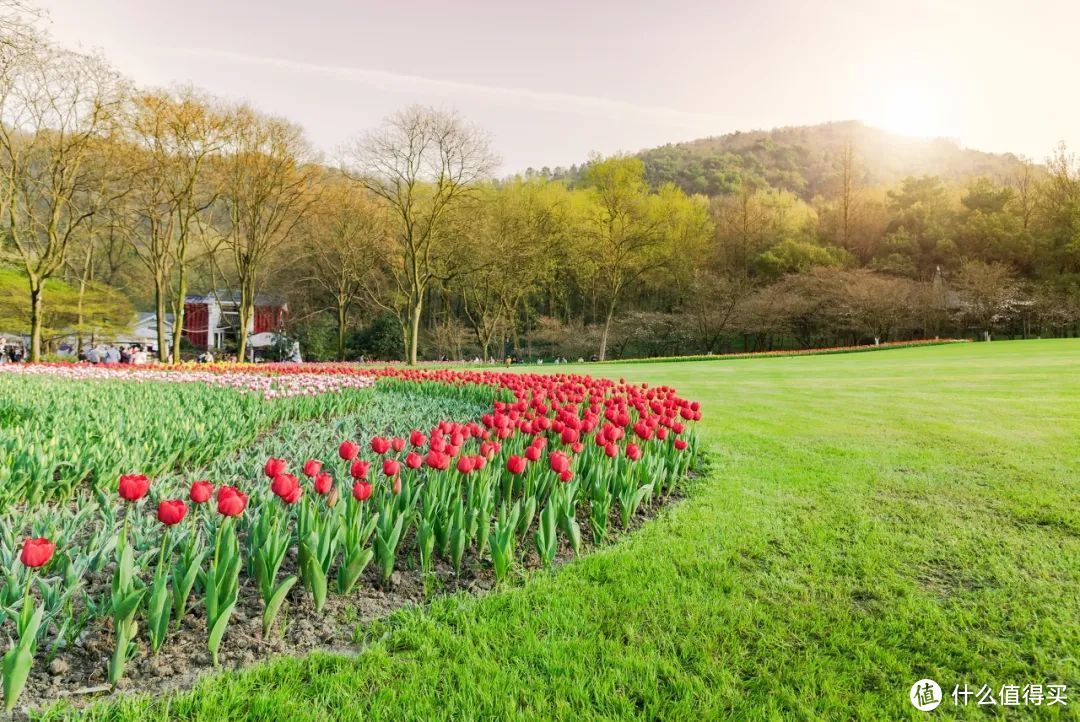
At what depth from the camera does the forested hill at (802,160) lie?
61812 millimetres

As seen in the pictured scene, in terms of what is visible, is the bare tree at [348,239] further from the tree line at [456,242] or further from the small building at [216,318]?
the small building at [216,318]

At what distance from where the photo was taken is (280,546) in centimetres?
247

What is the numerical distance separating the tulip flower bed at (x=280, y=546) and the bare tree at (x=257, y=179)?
65.3ft

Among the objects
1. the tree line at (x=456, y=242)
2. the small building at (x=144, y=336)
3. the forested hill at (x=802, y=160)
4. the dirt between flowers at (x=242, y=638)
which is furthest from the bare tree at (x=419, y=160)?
the forested hill at (x=802, y=160)

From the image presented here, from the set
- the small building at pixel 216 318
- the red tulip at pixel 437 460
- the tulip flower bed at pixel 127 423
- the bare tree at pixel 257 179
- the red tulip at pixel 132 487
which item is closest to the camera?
the red tulip at pixel 132 487

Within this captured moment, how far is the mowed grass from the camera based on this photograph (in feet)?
6.59

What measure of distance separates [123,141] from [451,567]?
22.5 metres

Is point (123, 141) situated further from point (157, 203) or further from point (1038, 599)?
point (1038, 599)

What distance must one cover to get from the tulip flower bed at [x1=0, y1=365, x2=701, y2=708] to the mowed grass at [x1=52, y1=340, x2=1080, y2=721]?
0.22m

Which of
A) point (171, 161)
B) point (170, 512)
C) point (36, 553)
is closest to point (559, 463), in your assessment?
point (170, 512)

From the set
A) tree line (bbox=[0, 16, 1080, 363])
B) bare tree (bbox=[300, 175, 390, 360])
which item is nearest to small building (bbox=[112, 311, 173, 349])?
tree line (bbox=[0, 16, 1080, 363])

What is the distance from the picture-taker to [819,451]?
5.68m

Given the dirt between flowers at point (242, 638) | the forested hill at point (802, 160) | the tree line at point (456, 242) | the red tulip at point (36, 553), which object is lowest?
the dirt between flowers at point (242, 638)

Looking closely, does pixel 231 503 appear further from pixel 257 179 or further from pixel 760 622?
pixel 257 179
